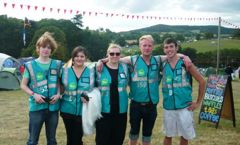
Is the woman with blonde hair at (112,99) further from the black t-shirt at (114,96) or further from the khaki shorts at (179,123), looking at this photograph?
the khaki shorts at (179,123)

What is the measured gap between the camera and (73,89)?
5.68 m

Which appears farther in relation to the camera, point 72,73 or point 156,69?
point 156,69

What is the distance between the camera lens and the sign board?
9961 millimetres

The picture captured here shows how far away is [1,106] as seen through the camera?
14.1 meters

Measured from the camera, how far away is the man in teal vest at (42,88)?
18.1 feet

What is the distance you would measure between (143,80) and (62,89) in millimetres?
1157

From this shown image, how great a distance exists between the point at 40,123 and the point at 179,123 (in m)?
2.07

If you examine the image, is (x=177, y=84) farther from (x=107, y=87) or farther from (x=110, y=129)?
(x=110, y=129)

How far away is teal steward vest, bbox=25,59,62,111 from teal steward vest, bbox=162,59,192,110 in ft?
5.45

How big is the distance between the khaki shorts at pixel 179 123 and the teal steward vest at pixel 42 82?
5.68ft

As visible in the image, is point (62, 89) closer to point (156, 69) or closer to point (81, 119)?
point (81, 119)

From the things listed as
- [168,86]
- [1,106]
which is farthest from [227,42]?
[168,86]

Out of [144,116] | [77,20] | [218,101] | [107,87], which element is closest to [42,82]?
[107,87]

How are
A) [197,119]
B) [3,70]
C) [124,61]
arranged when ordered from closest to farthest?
[124,61] → [197,119] → [3,70]
